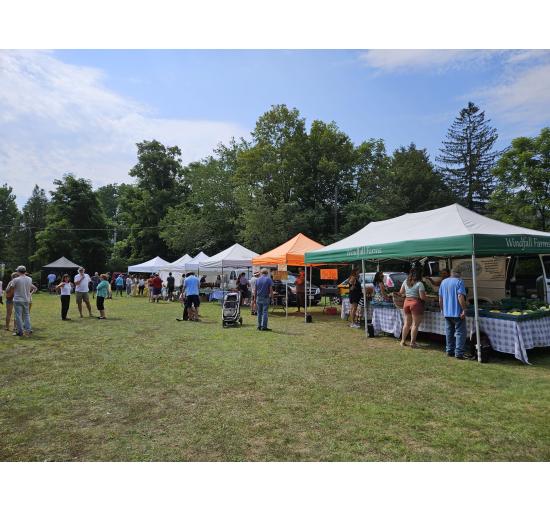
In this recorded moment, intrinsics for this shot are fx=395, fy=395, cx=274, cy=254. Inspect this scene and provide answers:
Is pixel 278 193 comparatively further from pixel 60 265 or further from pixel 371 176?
pixel 60 265

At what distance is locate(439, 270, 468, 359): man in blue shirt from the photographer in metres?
7.27

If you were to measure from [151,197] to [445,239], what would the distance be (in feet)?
144

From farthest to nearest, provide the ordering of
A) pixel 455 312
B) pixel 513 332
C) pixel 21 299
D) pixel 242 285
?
pixel 242 285 → pixel 21 299 → pixel 455 312 → pixel 513 332

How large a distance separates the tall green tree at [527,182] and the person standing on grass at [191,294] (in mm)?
23416

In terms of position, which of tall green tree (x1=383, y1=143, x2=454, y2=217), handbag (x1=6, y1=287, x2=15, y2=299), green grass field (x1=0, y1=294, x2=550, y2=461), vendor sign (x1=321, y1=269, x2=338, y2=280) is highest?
tall green tree (x1=383, y1=143, x2=454, y2=217)

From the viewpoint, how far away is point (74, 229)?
143 ft

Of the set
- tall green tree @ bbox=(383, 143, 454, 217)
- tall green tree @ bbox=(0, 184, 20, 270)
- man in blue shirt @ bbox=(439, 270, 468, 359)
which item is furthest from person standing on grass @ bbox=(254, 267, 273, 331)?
tall green tree @ bbox=(0, 184, 20, 270)

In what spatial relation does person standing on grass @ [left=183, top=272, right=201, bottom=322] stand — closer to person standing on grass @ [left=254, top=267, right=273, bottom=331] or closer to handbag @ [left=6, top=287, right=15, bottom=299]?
person standing on grass @ [left=254, top=267, right=273, bottom=331]

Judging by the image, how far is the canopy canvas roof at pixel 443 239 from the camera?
7398 millimetres

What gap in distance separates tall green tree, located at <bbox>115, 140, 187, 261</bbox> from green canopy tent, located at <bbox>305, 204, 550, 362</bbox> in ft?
126

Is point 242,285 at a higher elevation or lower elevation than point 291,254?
lower

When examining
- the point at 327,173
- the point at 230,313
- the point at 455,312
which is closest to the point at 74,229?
the point at 327,173

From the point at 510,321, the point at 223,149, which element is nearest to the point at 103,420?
the point at 510,321

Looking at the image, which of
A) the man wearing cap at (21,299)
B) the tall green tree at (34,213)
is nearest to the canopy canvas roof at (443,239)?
the man wearing cap at (21,299)
